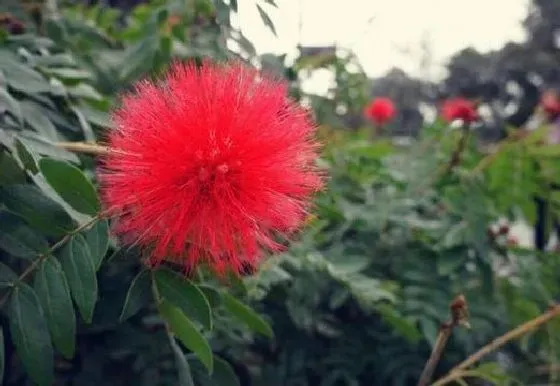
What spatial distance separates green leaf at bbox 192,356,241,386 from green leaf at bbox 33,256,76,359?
0.25 m

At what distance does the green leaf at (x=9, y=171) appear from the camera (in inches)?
44.7

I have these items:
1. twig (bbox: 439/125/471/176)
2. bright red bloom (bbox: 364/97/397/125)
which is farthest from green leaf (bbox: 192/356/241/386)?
bright red bloom (bbox: 364/97/397/125)

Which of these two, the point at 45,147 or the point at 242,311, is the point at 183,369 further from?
the point at 45,147

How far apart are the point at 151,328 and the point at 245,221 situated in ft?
2.51

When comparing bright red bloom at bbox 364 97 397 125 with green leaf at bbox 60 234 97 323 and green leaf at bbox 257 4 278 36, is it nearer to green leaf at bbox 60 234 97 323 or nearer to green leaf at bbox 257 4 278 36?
green leaf at bbox 257 4 278 36

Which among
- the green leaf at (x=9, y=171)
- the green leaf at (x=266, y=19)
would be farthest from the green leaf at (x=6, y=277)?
the green leaf at (x=266, y=19)

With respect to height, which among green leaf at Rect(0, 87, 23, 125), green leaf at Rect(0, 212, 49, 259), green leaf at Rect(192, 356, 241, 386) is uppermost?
green leaf at Rect(0, 87, 23, 125)

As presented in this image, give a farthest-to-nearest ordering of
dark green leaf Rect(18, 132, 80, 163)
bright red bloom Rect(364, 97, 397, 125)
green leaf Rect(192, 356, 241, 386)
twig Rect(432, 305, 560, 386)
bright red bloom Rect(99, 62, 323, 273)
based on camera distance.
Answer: bright red bloom Rect(364, 97, 397, 125) < twig Rect(432, 305, 560, 386) < green leaf Rect(192, 356, 241, 386) < dark green leaf Rect(18, 132, 80, 163) < bright red bloom Rect(99, 62, 323, 273)

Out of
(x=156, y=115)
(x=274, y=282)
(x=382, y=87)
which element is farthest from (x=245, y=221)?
(x=382, y=87)

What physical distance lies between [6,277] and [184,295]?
254mm

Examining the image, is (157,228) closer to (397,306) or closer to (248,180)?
(248,180)

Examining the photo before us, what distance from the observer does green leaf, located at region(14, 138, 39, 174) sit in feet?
3.60

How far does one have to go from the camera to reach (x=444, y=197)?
2.13 meters

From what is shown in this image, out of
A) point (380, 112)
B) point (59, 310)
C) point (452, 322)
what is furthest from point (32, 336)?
point (380, 112)
